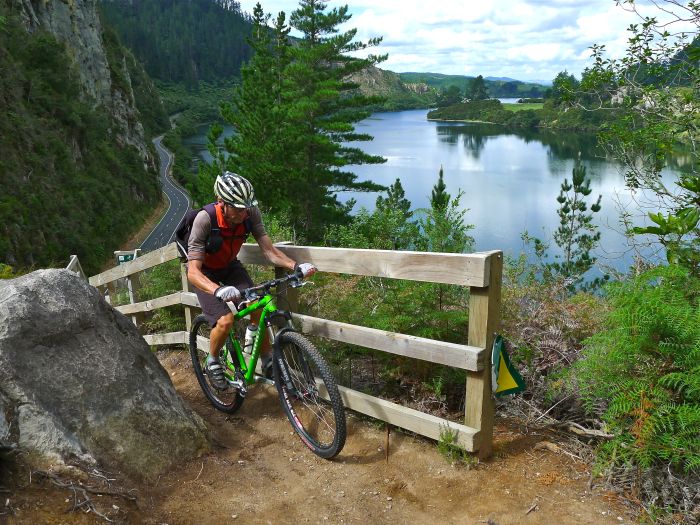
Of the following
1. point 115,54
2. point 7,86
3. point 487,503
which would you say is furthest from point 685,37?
point 115,54

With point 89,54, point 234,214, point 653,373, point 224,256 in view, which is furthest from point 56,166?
point 653,373

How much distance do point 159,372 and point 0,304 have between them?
115cm

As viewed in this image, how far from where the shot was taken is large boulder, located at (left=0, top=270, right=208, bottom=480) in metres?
3.18

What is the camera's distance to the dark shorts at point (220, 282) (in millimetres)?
4504

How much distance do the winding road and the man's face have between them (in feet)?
111

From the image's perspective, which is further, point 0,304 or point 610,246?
point 610,246

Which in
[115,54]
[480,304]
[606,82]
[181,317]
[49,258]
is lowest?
[49,258]

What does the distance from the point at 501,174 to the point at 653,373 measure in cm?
6690

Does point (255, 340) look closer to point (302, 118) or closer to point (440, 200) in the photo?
point (440, 200)

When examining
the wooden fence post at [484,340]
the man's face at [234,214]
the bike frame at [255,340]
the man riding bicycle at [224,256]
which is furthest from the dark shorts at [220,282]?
the wooden fence post at [484,340]

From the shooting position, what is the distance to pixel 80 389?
352 cm

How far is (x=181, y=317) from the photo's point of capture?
686cm

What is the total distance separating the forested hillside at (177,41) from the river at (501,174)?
42.6 metres

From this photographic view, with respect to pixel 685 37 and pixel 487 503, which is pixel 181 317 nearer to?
pixel 487 503
